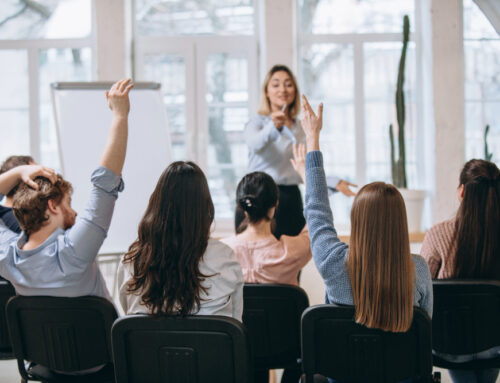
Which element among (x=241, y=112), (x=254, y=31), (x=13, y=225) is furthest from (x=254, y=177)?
(x=254, y=31)

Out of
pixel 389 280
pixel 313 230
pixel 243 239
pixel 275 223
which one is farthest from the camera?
pixel 275 223

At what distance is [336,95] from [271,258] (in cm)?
302

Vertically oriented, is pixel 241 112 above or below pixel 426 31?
below

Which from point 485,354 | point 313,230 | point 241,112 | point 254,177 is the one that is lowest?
point 485,354

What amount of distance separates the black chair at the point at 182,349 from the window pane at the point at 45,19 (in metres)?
4.09

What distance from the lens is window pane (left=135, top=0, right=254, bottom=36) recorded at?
4.75 metres

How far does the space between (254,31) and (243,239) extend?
316 cm

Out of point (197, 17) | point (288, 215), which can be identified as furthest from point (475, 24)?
point (288, 215)

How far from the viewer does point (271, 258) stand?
6.56 ft

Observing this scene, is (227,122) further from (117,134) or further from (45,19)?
(117,134)

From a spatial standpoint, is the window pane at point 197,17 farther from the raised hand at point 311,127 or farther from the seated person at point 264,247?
the raised hand at point 311,127

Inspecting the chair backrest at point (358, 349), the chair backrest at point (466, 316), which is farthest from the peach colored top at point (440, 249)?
the chair backrest at point (358, 349)

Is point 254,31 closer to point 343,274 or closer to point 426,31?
point 426,31

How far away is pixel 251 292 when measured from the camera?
5.87 feet
